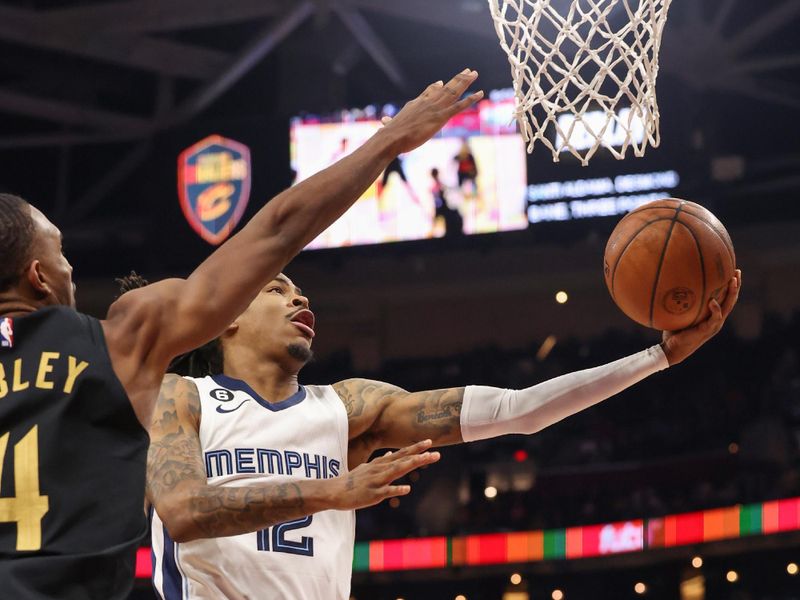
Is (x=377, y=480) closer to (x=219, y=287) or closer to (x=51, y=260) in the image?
(x=219, y=287)

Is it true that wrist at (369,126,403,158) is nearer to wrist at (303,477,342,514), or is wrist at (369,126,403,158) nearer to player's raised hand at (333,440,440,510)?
player's raised hand at (333,440,440,510)

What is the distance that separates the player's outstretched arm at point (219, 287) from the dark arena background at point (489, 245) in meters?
8.38

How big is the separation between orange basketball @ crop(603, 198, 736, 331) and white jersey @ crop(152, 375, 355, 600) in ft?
3.13

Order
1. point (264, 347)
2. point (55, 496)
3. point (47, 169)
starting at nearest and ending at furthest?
point (55, 496)
point (264, 347)
point (47, 169)

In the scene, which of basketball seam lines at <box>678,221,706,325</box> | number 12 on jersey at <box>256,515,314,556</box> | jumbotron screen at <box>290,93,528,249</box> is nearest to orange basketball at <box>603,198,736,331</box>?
basketball seam lines at <box>678,221,706,325</box>

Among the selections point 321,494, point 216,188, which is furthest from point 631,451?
point 321,494

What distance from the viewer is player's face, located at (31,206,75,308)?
7.94 ft

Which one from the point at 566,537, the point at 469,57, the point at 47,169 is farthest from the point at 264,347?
the point at 47,169

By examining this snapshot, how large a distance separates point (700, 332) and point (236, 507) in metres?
1.45

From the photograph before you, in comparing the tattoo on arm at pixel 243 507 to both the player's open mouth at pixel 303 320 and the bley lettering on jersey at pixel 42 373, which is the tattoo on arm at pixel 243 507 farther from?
the player's open mouth at pixel 303 320

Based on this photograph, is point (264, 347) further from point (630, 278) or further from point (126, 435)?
point (126, 435)

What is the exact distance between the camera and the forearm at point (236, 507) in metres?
2.96

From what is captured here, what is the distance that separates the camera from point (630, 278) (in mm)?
3748

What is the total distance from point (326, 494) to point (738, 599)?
9528 millimetres
